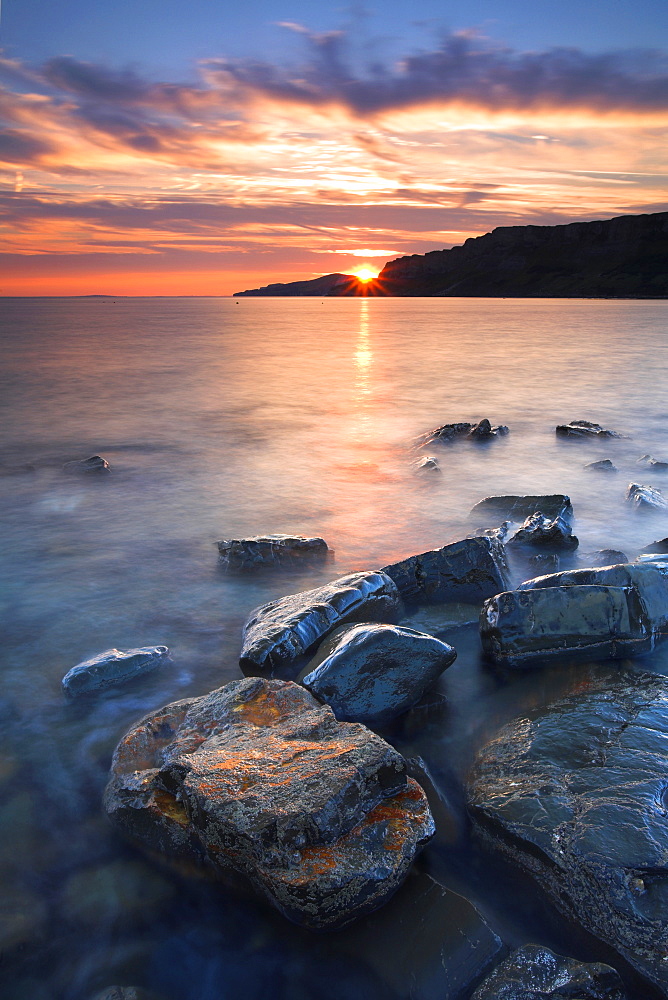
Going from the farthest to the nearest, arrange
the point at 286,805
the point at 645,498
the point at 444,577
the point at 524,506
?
the point at 645,498 < the point at 524,506 < the point at 444,577 < the point at 286,805

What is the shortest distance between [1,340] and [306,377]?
1123 inches

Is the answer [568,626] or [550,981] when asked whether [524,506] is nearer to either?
[568,626]

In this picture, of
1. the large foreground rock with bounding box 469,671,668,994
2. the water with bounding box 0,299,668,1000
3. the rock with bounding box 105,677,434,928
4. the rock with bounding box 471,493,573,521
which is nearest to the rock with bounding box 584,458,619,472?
the water with bounding box 0,299,668,1000

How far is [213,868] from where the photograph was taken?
3.23 m

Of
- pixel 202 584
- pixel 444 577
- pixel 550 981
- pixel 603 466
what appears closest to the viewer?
pixel 550 981

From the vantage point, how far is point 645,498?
28.5 ft

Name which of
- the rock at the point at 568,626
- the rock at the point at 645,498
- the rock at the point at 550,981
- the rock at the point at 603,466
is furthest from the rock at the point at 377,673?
the rock at the point at 603,466

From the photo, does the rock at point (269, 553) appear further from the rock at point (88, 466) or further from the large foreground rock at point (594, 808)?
the rock at point (88, 466)

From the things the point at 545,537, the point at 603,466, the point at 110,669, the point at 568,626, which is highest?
the point at 568,626

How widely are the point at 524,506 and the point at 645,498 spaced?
1.82 m

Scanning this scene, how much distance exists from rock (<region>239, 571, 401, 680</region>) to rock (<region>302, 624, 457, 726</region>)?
43cm

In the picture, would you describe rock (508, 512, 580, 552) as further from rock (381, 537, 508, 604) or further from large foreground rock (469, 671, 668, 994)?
large foreground rock (469, 671, 668, 994)

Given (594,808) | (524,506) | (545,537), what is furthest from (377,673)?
(524,506)

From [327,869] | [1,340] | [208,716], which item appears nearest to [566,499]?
[208,716]
